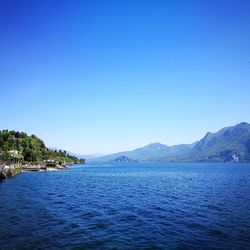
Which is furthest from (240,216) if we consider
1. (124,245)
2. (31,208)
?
(31,208)

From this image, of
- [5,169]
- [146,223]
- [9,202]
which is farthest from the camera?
[5,169]

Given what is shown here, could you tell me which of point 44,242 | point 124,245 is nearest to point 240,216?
point 124,245

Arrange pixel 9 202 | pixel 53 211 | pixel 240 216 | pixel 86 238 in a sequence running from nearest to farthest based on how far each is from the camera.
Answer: pixel 86 238, pixel 240 216, pixel 53 211, pixel 9 202

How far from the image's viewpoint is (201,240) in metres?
28.2

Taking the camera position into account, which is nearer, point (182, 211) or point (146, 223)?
point (146, 223)

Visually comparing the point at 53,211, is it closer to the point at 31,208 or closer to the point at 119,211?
the point at 31,208

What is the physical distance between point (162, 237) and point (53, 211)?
20.7m

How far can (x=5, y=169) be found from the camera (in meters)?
108

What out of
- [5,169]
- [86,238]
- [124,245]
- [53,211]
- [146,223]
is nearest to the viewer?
[124,245]

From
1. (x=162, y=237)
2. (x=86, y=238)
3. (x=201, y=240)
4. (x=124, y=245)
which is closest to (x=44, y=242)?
(x=86, y=238)

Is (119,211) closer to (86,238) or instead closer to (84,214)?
(84,214)

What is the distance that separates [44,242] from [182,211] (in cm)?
2440

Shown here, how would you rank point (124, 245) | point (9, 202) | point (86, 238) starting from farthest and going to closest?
point (9, 202) → point (86, 238) → point (124, 245)

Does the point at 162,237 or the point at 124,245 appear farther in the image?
the point at 162,237
